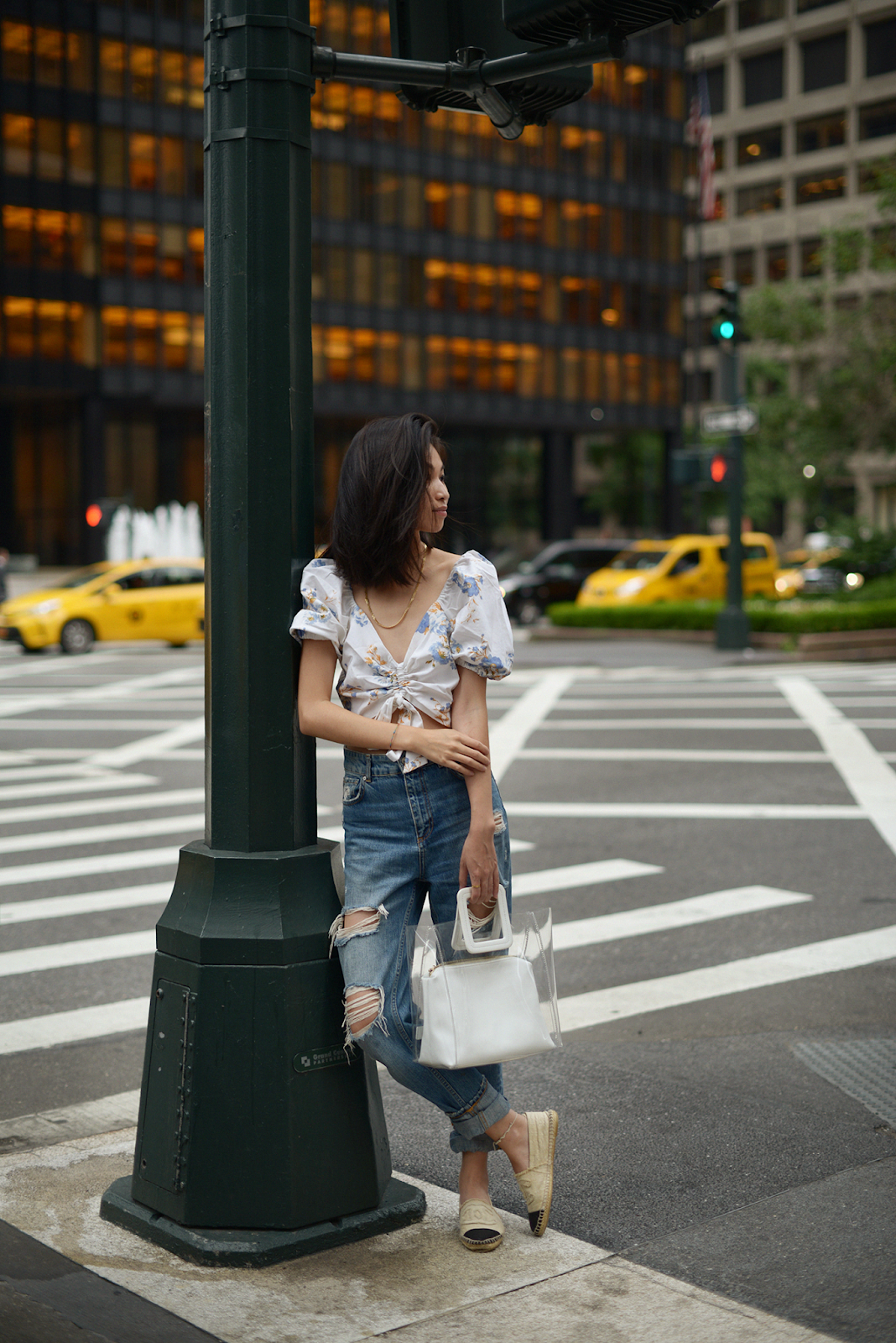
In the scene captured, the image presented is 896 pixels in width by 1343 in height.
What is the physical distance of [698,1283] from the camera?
322cm

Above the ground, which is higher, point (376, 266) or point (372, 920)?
point (376, 266)

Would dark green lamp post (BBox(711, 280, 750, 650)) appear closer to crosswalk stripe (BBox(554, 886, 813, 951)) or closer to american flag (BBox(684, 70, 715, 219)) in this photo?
crosswalk stripe (BBox(554, 886, 813, 951))

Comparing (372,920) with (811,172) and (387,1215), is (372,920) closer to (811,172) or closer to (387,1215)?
(387,1215)

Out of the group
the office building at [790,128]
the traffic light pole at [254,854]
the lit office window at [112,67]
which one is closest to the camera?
the traffic light pole at [254,854]

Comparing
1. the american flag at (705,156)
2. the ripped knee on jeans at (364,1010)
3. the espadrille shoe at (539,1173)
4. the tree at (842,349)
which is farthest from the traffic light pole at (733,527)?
the ripped knee on jeans at (364,1010)

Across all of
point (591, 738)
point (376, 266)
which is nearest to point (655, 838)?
point (591, 738)

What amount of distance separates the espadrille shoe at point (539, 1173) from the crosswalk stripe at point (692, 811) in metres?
5.96

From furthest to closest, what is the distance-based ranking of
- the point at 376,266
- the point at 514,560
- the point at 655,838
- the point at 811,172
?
the point at 811,172, the point at 376,266, the point at 514,560, the point at 655,838

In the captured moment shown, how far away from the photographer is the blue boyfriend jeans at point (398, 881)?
3285 millimetres

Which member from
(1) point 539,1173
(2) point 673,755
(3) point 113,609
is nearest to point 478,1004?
(1) point 539,1173

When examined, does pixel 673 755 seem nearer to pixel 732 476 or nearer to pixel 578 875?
pixel 578 875

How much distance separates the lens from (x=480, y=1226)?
3.40m

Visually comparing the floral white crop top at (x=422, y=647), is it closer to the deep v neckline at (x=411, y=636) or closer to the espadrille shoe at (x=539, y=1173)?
the deep v neckline at (x=411, y=636)

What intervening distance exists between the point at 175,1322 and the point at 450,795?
1.24m
